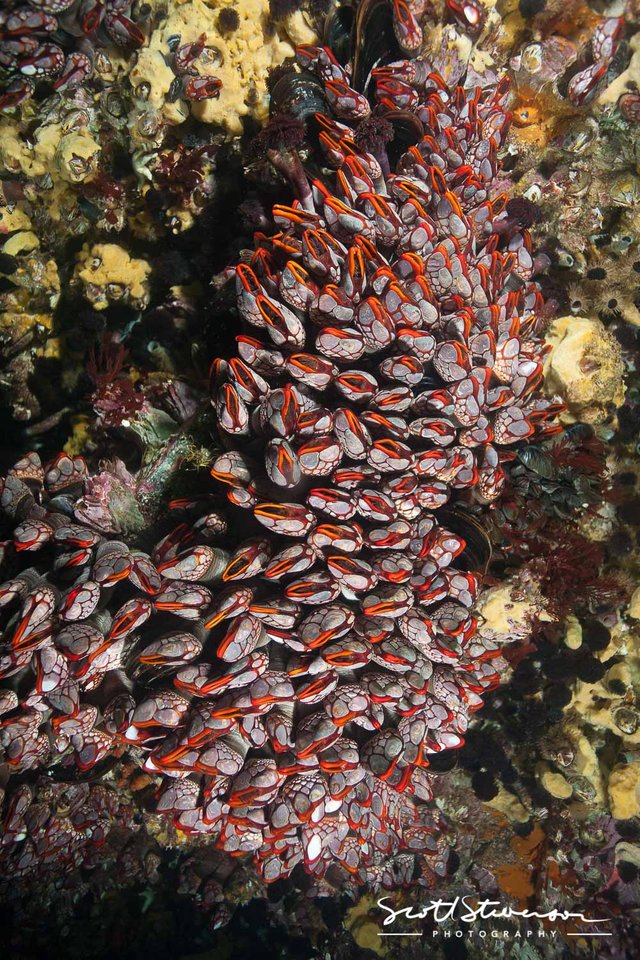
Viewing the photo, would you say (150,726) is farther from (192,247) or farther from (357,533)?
(192,247)

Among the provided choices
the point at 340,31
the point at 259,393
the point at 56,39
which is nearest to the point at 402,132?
the point at 340,31

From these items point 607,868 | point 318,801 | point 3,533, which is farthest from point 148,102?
point 607,868

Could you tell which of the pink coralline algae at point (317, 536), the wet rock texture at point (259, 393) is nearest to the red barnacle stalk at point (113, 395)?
the wet rock texture at point (259, 393)

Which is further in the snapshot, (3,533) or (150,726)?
(3,533)

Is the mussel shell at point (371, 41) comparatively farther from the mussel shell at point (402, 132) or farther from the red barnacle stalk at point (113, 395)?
the red barnacle stalk at point (113, 395)

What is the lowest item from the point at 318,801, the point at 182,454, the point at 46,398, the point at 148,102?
the point at 318,801
